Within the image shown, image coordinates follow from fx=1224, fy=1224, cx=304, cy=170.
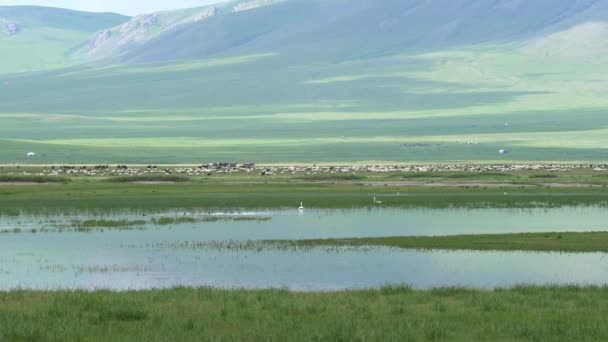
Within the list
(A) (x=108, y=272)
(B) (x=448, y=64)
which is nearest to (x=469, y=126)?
(B) (x=448, y=64)

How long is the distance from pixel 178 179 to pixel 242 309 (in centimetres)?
4417

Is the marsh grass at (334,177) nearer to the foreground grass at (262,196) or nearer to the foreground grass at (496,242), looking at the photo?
the foreground grass at (262,196)

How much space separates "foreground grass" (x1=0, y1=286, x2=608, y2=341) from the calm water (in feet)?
9.55

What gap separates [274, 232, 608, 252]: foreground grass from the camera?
2692 centimetres

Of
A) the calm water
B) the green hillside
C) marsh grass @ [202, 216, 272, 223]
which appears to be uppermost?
the green hillside

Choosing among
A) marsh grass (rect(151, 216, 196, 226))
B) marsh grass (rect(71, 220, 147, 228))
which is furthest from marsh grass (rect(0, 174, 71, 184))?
marsh grass (rect(71, 220, 147, 228))

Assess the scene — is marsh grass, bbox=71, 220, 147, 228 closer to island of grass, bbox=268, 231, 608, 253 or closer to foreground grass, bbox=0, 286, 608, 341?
island of grass, bbox=268, 231, 608, 253

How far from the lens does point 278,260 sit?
24.5m

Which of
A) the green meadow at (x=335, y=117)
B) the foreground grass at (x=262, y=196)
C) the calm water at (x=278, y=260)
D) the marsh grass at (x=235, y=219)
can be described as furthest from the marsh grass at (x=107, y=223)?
the green meadow at (x=335, y=117)

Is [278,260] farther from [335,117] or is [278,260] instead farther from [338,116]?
[338,116]

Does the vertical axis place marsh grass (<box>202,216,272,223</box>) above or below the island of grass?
above

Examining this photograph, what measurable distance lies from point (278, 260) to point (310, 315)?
9.04 metres

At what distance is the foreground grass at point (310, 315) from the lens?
13766 mm

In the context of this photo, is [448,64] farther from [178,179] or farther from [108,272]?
[108,272]
